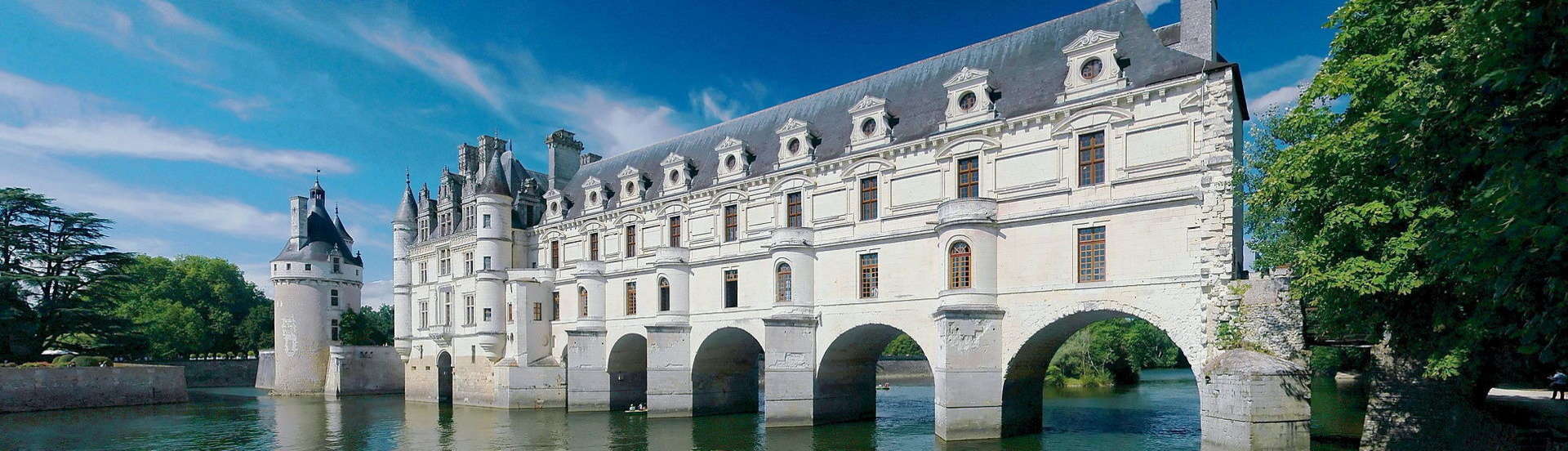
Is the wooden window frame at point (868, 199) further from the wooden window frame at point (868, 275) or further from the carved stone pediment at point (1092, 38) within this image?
the carved stone pediment at point (1092, 38)

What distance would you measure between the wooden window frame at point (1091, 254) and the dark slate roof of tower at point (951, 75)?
352 centimetres

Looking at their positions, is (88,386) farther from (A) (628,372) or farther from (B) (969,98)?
(B) (969,98)

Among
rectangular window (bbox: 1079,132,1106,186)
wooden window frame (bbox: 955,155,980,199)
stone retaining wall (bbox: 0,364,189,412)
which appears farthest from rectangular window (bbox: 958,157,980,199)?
stone retaining wall (bbox: 0,364,189,412)

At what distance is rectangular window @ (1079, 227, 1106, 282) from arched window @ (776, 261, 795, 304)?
9643 mm

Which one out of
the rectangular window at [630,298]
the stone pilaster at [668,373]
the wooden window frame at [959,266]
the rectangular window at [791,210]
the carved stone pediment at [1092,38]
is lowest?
the stone pilaster at [668,373]

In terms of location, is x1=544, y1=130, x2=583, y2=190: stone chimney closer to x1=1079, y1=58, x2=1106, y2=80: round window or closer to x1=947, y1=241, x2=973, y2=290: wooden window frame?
x1=947, y1=241, x2=973, y2=290: wooden window frame

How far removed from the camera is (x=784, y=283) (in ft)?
91.3

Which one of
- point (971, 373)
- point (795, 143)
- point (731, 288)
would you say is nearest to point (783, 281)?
point (731, 288)

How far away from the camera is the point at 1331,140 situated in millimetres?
13922

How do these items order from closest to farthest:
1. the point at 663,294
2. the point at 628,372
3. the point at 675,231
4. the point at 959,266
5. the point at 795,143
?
the point at 959,266 < the point at 795,143 < the point at 663,294 < the point at 675,231 < the point at 628,372

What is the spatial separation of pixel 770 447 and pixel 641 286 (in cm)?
1165

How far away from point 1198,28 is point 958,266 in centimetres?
820

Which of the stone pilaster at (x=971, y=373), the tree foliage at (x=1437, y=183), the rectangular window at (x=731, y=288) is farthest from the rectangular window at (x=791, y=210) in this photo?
the tree foliage at (x=1437, y=183)

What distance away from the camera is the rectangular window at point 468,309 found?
4166 centimetres
